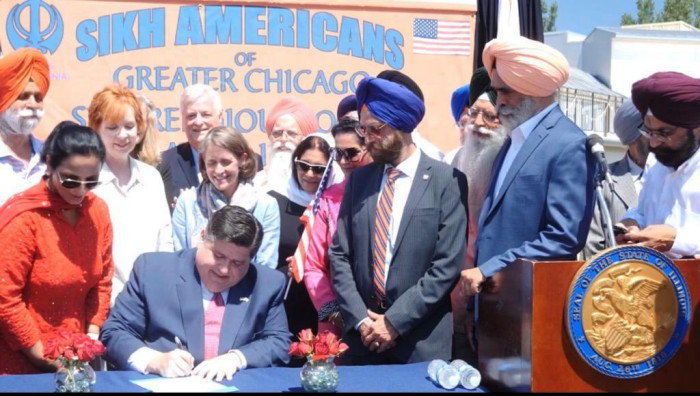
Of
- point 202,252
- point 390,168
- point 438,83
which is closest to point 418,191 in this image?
point 390,168

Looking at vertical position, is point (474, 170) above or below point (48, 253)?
above

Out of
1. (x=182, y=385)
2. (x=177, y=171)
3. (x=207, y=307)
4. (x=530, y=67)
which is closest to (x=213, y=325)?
(x=207, y=307)

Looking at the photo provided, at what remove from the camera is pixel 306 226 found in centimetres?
443

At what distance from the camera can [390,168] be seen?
396 centimetres

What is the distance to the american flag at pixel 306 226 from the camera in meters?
4.29

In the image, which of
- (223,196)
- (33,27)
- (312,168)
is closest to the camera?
(223,196)

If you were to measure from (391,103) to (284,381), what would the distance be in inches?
50.3

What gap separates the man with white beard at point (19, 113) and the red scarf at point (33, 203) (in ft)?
2.26

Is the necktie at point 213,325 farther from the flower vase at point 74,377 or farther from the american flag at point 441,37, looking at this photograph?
the american flag at point 441,37

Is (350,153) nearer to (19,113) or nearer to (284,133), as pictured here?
(284,133)

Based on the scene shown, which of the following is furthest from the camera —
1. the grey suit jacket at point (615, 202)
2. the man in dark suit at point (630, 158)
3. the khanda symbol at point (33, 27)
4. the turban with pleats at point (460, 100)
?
the khanda symbol at point (33, 27)

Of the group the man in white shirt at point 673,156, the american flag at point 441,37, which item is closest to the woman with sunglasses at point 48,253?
the man in white shirt at point 673,156

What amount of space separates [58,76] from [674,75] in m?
4.21

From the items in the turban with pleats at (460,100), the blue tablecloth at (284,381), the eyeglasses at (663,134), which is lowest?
the blue tablecloth at (284,381)
